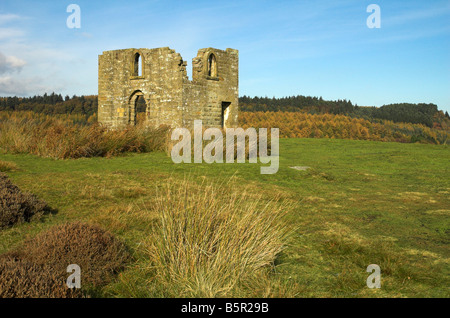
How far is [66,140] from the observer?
10.5 m

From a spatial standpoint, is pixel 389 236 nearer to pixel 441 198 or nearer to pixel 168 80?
pixel 441 198

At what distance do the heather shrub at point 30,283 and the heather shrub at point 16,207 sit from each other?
71.2 inches

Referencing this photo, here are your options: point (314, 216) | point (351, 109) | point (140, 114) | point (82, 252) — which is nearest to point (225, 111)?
point (140, 114)

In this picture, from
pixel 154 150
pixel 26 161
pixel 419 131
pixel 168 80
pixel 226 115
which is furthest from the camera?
pixel 419 131

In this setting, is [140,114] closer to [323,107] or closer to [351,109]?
[323,107]

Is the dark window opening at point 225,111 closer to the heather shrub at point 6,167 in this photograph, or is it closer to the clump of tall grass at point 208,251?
the heather shrub at point 6,167

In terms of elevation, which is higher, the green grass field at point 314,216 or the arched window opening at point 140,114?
the arched window opening at point 140,114

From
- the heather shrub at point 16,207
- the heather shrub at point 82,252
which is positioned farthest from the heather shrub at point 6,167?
the heather shrub at point 82,252

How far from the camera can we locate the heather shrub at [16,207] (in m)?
4.42

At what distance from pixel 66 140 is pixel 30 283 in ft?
28.1

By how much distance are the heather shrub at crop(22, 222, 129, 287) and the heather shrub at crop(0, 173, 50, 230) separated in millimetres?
917

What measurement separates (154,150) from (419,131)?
4506 centimetres

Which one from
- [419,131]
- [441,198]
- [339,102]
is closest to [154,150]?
[441,198]

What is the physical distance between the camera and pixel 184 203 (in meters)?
3.57
